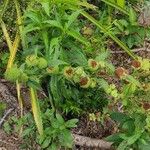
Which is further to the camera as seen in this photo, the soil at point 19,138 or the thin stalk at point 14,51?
the thin stalk at point 14,51

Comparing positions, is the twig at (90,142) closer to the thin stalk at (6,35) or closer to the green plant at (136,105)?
the green plant at (136,105)

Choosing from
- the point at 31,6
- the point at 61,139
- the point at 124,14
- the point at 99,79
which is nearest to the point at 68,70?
the point at 99,79

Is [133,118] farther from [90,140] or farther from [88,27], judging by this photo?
[88,27]

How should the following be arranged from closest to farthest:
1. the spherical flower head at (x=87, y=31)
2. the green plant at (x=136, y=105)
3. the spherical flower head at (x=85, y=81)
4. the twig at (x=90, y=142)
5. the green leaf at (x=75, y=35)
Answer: the green plant at (x=136, y=105) < the spherical flower head at (x=85, y=81) < the twig at (x=90, y=142) < the green leaf at (x=75, y=35) < the spherical flower head at (x=87, y=31)

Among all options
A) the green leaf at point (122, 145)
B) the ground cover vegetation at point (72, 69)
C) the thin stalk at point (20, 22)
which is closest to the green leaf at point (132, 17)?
the ground cover vegetation at point (72, 69)

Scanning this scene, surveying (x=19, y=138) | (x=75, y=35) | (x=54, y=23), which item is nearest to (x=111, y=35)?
(x=75, y=35)

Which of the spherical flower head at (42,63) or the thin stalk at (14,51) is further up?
the spherical flower head at (42,63)

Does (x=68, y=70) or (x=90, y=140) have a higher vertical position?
(x=68, y=70)

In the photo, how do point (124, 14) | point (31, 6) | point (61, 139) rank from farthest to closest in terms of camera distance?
1. point (124, 14)
2. point (31, 6)
3. point (61, 139)
